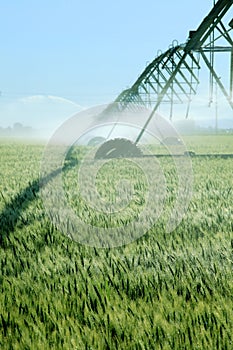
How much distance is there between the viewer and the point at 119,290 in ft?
9.25

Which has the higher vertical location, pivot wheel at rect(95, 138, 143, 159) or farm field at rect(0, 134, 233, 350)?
pivot wheel at rect(95, 138, 143, 159)

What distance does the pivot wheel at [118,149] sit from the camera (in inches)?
575

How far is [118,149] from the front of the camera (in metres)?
14.7

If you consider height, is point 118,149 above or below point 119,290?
above

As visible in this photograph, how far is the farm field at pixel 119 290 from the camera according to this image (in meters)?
2.22

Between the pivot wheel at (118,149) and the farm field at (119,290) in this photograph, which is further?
the pivot wheel at (118,149)

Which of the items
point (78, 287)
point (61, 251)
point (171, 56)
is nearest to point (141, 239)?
point (61, 251)

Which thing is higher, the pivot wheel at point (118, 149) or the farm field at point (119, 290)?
the pivot wheel at point (118, 149)

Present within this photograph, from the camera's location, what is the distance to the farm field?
7.29 feet

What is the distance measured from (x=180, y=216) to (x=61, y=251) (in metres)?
1.77

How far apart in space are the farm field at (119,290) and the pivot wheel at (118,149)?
33.0 ft

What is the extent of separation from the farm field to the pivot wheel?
396 inches

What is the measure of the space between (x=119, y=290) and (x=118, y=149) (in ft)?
39.1

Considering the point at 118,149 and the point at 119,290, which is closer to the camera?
the point at 119,290
